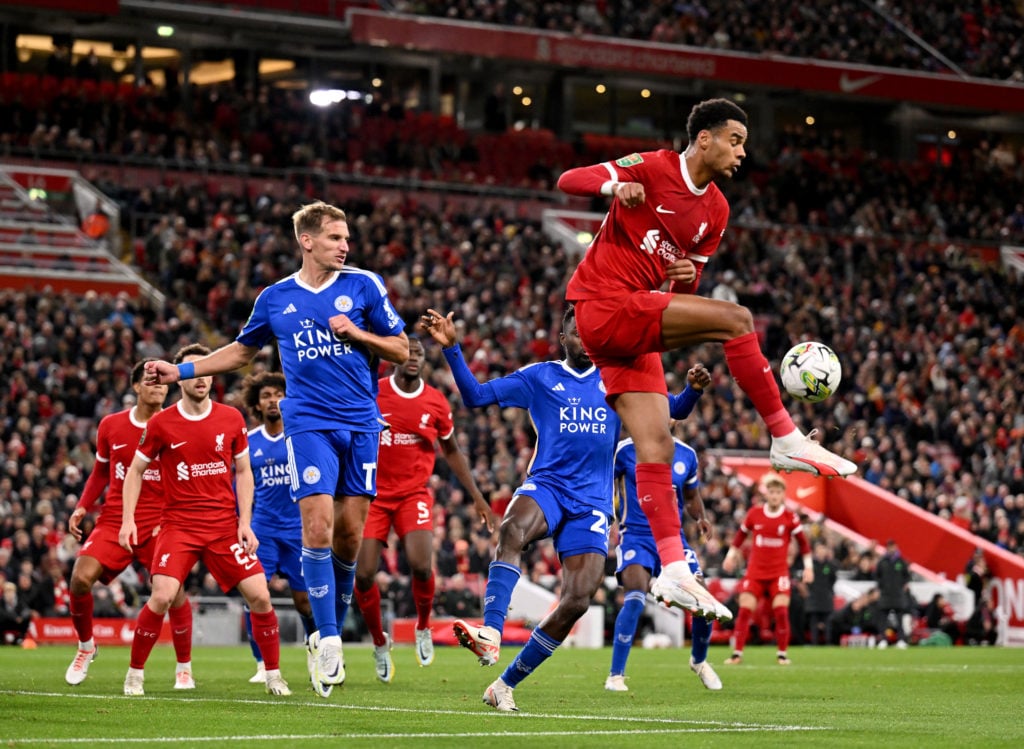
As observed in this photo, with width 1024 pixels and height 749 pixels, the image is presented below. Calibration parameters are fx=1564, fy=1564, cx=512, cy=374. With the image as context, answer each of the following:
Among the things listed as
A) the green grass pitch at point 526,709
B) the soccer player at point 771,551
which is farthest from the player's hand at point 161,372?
the soccer player at point 771,551

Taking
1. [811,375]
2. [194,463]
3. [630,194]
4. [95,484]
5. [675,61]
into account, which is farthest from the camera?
[675,61]

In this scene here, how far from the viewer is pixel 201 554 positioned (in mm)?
12016

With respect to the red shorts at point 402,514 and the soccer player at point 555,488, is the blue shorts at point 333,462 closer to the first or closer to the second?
the soccer player at point 555,488

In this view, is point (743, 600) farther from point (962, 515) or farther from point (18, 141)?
point (18, 141)

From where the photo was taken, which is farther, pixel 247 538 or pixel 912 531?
pixel 912 531

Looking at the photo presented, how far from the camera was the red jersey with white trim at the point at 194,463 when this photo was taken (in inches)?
473

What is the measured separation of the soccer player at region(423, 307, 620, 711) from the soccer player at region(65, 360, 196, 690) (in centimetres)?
342

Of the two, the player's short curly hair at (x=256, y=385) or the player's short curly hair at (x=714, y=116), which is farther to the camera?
the player's short curly hair at (x=256, y=385)

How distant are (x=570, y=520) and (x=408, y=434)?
414cm

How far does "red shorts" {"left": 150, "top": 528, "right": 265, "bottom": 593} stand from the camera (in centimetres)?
1184

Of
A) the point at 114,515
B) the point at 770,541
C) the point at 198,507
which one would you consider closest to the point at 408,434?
the point at 114,515

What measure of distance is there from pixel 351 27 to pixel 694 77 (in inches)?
455

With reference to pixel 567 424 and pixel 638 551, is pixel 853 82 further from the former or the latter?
pixel 567 424

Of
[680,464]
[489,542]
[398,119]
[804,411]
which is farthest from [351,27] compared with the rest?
[680,464]
